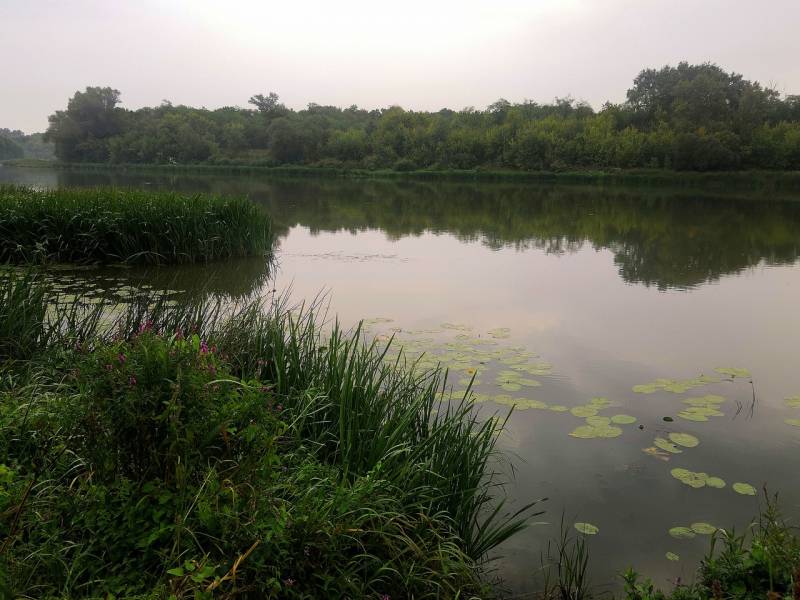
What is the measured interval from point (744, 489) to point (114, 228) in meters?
9.44

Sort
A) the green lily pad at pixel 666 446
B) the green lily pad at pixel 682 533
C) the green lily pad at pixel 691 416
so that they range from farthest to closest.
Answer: the green lily pad at pixel 691 416
the green lily pad at pixel 666 446
the green lily pad at pixel 682 533

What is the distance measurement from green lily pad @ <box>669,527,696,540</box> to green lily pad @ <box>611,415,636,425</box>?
4.58 feet

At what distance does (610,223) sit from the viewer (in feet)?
63.0

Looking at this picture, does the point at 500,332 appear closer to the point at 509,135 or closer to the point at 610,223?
the point at 610,223

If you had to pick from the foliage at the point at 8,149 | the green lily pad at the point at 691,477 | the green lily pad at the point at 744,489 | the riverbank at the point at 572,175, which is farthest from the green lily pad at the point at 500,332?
the foliage at the point at 8,149

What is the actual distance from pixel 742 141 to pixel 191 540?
48829mm

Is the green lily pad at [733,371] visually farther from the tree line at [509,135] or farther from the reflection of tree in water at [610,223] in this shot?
the tree line at [509,135]

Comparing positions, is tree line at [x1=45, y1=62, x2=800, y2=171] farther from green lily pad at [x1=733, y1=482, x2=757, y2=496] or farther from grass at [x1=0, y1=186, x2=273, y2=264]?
green lily pad at [x1=733, y1=482, x2=757, y2=496]

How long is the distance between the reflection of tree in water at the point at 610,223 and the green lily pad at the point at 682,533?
7347 mm

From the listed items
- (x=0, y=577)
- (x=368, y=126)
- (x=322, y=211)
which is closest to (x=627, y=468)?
(x=0, y=577)

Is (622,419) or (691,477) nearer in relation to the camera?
(691,477)

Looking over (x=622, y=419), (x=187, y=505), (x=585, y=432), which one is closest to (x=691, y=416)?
(x=622, y=419)

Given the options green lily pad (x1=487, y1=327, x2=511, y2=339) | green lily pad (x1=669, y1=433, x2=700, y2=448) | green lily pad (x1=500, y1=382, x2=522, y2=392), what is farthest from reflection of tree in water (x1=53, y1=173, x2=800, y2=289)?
green lily pad (x1=669, y1=433, x2=700, y2=448)

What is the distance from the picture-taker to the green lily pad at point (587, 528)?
130 inches
